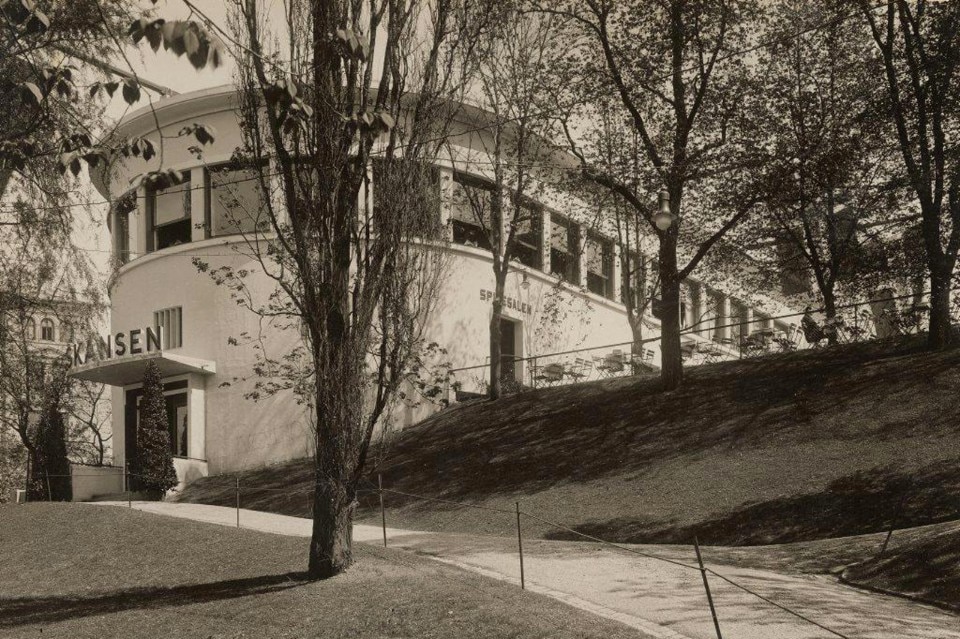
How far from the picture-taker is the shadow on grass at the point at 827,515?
16.5m

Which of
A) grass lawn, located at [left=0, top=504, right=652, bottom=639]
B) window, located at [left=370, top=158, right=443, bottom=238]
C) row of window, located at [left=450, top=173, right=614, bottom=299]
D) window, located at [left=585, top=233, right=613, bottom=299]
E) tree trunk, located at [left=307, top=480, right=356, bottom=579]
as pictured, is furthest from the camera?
window, located at [left=585, top=233, right=613, bottom=299]

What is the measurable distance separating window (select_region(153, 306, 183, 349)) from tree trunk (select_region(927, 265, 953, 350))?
19.3m

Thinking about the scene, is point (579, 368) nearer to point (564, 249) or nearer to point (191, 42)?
point (564, 249)

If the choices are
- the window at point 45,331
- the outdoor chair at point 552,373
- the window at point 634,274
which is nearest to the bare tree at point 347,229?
the outdoor chair at point 552,373

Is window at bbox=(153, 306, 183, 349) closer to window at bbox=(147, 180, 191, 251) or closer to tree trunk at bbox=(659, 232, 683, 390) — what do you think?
window at bbox=(147, 180, 191, 251)

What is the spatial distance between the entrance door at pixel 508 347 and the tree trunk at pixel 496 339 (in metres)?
3.30

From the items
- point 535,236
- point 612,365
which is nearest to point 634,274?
point 535,236

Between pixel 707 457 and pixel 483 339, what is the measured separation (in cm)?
1202

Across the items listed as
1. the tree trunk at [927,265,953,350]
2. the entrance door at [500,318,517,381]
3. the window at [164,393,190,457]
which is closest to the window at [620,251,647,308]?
the entrance door at [500,318,517,381]

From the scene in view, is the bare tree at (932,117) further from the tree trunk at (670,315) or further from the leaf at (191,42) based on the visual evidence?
the leaf at (191,42)

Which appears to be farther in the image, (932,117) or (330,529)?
(932,117)

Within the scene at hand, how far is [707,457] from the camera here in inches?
837

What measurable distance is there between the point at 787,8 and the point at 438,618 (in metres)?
20.3

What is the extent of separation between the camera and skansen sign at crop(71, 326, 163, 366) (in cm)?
3053
